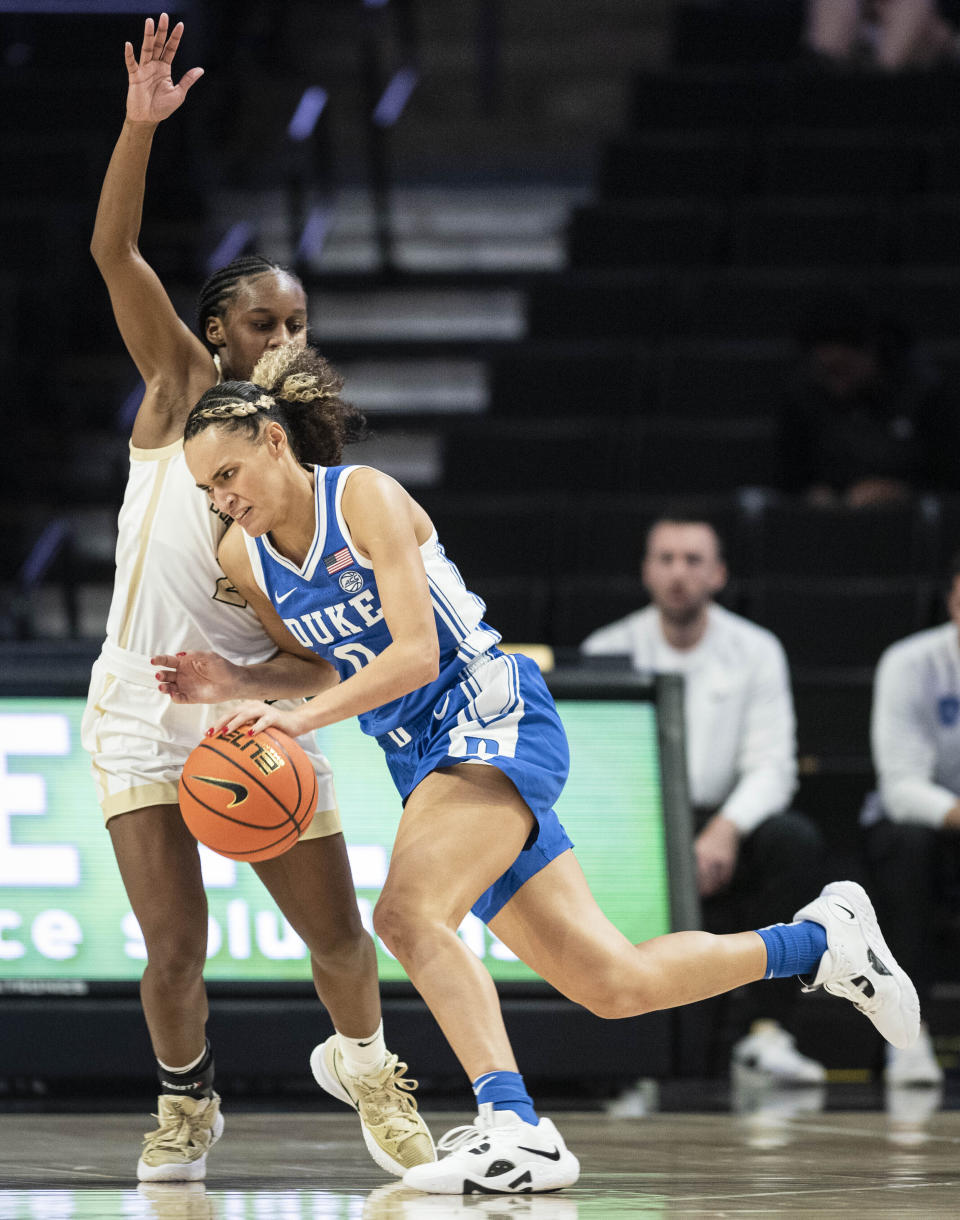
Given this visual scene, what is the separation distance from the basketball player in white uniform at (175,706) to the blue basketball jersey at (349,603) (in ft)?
0.64

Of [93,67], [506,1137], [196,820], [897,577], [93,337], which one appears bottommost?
[506,1137]

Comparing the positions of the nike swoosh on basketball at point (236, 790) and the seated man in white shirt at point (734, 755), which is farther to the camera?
the seated man in white shirt at point (734, 755)

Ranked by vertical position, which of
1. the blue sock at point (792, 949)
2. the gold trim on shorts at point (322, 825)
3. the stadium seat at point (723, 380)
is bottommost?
the blue sock at point (792, 949)

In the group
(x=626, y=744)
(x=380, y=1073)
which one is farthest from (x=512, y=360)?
(x=380, y=1073)

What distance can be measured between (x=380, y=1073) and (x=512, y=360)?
523 cm

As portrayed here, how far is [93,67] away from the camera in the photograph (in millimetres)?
10914

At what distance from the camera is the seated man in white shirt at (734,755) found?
18.1 feet

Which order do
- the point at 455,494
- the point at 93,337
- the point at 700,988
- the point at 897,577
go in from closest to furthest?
the point at 700,988, the point at 897,577, the point at 455,494, the point at 93,337

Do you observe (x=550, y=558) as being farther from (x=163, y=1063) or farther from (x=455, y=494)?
(x=163, y=1063)

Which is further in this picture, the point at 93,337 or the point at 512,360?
the point at 93,337

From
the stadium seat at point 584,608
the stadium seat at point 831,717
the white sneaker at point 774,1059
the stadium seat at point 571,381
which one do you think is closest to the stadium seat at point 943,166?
the stadium seat at point 571,381

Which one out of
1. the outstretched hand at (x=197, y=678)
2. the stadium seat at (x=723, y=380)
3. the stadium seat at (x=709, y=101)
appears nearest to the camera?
the outstretched hand at (x=197, y=678)

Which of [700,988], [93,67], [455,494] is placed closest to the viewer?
[700,988]

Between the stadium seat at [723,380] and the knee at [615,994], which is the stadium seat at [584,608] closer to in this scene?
the stadium seat at [723,380]
